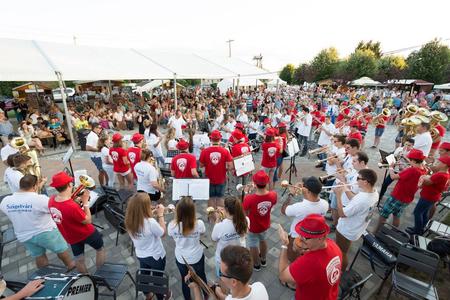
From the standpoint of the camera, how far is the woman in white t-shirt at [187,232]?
9.45ft

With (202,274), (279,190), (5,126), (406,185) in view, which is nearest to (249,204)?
(202,274)

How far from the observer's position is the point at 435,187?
4.45m

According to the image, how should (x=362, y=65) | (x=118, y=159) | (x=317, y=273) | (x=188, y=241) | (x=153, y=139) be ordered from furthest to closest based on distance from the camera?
(x=362, y=65), (x=153, y=139), (x=118, y=159), (x=188, y=241), (x=317, y=273)

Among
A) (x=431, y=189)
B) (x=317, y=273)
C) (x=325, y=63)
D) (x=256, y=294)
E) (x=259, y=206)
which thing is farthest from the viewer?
(x=325, y=63)

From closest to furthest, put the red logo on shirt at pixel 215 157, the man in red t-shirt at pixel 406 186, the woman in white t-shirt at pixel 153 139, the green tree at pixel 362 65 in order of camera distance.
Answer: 1. the man in red t-shirt at pixel 406 186
2. the red logo on shirt at pixel 215 157
3. the woman in white t-shirt at pixel 153 139
4. the green tree at pixel 362 65

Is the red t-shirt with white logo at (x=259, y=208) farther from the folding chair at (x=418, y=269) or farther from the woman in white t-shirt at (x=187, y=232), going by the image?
the folding chair at (x=418, y=269)

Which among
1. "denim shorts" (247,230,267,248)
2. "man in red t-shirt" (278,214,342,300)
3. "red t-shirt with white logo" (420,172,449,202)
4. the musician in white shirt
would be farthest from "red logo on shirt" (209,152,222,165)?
the musician in white shirt

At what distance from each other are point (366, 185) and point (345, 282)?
140 cm

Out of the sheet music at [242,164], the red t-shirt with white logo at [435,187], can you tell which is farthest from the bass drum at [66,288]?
the red t-shirt with white logo at [435,187]

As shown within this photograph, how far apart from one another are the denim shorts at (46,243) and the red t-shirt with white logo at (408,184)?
610 centimetres

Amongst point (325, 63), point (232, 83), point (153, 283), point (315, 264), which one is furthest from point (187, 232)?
point (325, 63)

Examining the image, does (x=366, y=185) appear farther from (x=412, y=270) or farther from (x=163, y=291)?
(x=163, y=291)

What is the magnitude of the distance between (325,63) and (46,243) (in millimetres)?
53361

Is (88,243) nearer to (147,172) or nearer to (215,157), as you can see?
(147,172)
